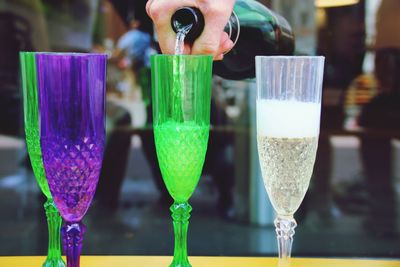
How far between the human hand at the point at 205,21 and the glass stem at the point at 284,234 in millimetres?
220

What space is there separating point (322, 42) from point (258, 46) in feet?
6.99

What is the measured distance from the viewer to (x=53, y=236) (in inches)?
34.1

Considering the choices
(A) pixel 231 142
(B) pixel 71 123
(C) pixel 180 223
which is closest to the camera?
(B) pixel 71 123

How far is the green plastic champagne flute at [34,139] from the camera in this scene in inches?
29.7

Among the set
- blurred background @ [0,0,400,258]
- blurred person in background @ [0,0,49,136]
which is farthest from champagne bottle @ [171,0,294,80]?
blurred person in background @ [0,0,49,136]

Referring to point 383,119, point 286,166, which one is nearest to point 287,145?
point 286,166

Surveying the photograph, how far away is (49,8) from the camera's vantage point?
10.2 feet

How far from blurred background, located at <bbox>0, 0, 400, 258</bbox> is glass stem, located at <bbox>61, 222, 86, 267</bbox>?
7.30ft

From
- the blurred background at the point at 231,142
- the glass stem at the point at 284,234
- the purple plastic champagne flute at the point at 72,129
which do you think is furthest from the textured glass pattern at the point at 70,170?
the blurred background at the point at 231,142

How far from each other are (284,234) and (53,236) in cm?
30

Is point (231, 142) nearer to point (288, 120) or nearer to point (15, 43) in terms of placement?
point (15, 43)

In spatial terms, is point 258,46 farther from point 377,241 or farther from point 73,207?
point 377,241

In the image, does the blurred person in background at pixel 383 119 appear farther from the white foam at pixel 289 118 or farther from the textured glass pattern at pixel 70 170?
the textured glass pattern at pixel 70 170

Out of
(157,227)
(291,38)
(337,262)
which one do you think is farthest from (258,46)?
(157,227)
